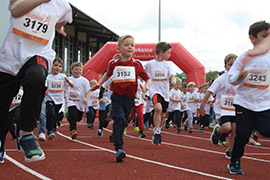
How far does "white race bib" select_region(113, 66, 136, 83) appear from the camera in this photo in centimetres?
581

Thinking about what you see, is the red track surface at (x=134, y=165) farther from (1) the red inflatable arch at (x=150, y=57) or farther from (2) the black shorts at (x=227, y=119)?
(1) the red inflatable arch at (x=150, y=57)

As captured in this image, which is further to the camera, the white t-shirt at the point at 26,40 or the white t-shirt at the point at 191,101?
the white t-shirt at the point at 191,101

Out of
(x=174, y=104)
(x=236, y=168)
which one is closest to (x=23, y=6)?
(x=236, y=168)

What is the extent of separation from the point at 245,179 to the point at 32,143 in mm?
2576

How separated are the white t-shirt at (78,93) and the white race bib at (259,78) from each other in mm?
5179

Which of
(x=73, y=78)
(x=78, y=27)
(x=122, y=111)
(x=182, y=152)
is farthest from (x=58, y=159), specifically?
(x=78, y=27)

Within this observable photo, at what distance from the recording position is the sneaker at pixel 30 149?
116 inches

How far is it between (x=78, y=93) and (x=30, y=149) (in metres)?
6.13

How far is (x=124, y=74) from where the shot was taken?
5820 mm

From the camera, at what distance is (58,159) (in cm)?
579

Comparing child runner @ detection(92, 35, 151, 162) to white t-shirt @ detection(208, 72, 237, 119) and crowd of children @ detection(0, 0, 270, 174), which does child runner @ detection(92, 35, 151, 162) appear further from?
white t-shirt @ detection(208, 72, 237, 119)

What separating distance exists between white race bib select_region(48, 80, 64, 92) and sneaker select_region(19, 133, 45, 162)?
5.79 meters

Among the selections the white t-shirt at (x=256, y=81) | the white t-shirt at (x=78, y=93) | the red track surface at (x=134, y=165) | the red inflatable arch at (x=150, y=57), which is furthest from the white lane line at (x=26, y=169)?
the red inflatable arch at (x=150, y=57)

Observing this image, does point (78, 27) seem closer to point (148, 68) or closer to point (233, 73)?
point (148, 68)
